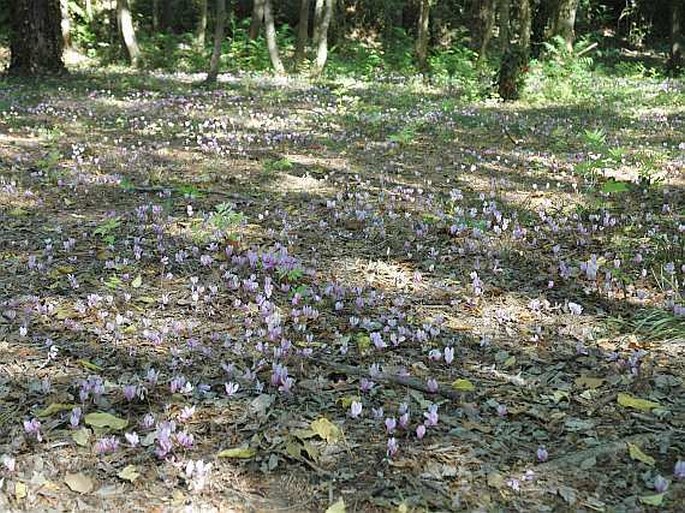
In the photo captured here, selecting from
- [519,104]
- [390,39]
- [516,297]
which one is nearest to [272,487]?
[516,297]

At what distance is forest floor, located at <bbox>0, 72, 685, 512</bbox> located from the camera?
3412 mm

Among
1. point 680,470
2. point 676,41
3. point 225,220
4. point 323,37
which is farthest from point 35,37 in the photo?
point 676,41

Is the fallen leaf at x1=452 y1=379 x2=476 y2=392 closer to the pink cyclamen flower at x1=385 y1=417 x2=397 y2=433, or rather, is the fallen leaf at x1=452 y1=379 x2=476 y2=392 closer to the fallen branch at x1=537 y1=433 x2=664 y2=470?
the pink cyclamen flower at x1=385 y1=417 x2=397 y2=433

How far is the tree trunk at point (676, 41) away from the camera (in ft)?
75.5

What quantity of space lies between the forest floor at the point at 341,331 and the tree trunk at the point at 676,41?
14.3 m

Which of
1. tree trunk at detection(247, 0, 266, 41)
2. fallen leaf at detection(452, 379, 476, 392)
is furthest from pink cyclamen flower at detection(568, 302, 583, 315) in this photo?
tree trunk at detection(247, 0, 266, 41)

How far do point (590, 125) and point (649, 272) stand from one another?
8279 millimetres

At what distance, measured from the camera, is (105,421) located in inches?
149

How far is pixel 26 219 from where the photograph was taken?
760 centimetres

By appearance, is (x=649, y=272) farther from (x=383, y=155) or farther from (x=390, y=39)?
(x=390, y=39)

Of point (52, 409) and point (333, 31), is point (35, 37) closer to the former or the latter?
point (52, 409)

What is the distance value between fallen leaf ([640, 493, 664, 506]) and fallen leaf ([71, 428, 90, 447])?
2872mm

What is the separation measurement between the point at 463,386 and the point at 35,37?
1830 centimetres

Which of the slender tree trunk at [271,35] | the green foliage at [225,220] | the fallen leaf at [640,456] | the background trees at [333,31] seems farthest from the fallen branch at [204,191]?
the slender tree trunk at [271,35]
